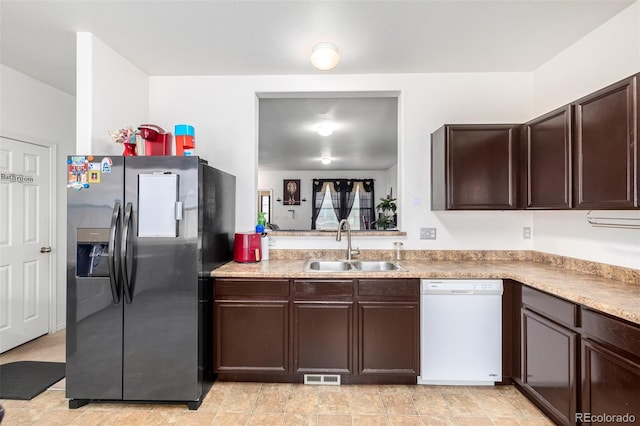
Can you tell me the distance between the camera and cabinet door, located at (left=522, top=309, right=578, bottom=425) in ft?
5.84

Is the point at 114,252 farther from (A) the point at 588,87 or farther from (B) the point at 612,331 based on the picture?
(A) the point at 588,87

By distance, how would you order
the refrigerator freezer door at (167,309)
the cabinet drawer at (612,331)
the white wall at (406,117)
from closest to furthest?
the cabinet drawer at (612,331) → the refrigerator freezer door at (167,309) → the white wall at (406,117)

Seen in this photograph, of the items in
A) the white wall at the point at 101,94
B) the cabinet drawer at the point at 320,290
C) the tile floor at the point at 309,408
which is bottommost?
the tile floor at the point at 309,408

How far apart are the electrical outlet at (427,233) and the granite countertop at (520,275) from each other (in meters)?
0.23

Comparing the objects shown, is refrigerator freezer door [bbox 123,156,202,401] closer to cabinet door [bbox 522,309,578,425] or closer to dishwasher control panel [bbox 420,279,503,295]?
dishwasher control panel [bbox 420,279,503,295]

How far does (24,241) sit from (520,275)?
4341 mm

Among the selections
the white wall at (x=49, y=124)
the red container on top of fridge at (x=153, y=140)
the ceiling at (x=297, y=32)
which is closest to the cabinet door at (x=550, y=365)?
the ceiling at (x=297, y=32)

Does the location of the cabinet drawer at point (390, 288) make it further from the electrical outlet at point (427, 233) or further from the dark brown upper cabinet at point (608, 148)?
the dark brown upper cabinet at point (608, 148)

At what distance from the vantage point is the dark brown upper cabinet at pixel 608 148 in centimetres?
165

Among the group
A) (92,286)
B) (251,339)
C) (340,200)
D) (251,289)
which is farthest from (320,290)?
(340,200)

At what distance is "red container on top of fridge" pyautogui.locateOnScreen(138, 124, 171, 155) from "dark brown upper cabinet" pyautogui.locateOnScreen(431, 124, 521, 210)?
217cm

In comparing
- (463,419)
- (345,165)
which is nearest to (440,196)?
(463,419)

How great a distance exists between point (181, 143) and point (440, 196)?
→ 210 cm

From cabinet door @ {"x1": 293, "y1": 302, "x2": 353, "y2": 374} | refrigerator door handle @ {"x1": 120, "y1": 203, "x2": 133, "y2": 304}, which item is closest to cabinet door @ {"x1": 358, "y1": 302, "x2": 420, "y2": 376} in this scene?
cabinet door @ {"x1": 293, "y1": 302, "x2": 353, "y2": 374}
